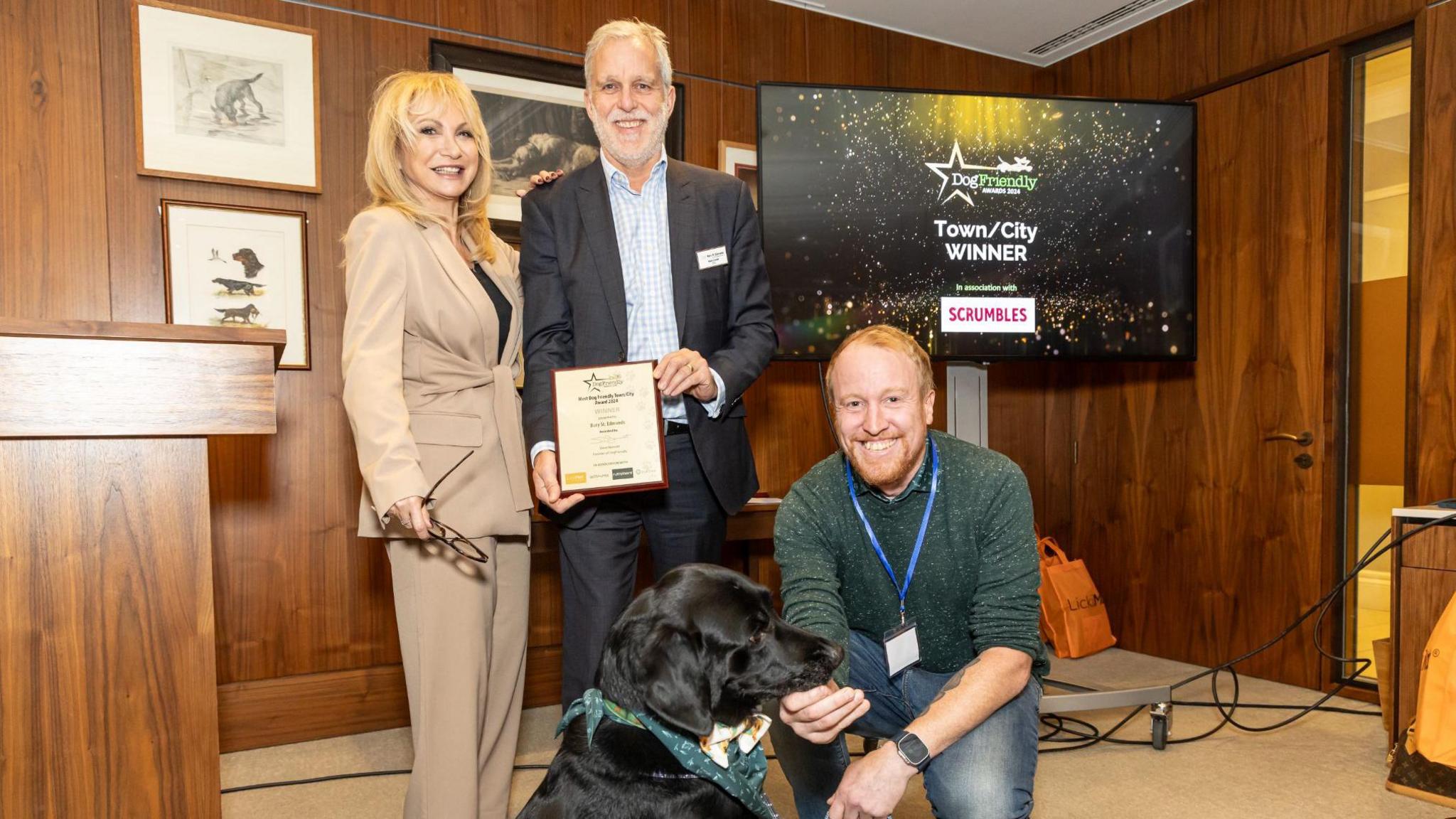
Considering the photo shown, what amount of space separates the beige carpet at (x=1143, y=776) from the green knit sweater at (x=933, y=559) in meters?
0.78

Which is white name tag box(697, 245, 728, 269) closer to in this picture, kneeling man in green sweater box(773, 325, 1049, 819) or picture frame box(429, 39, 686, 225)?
kneeling man in green sweater box(773, 325, 1049, 819)

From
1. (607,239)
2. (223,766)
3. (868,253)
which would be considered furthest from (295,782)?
(868,253)

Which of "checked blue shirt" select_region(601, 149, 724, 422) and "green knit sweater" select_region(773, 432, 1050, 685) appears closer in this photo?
"green knit sweater" select_region(773, 432, 1050, 685)

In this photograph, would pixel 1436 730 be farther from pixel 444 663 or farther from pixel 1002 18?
pixel 1002 18

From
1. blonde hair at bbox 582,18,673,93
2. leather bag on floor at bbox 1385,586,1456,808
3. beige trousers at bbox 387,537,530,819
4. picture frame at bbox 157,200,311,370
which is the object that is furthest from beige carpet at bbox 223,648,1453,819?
blonde hair at bbox 582,18,673,93

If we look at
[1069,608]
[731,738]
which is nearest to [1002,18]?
[1069,608]

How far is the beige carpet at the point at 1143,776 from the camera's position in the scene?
2396 mm

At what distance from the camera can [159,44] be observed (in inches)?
114

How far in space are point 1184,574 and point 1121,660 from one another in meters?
0.46

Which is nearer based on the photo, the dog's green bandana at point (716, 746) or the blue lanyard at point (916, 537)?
the dog's green bandana at point (716, 746)

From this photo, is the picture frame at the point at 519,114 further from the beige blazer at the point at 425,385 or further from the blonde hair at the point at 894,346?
the blonde hair at the point at 894,346

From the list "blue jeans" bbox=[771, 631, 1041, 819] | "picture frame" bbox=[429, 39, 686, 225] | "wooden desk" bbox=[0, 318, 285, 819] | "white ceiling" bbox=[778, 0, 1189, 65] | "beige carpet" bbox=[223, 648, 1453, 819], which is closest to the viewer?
"wooden desk" bbox=[0, 318, 285, 819]

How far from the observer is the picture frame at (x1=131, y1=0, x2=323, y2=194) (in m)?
2.89

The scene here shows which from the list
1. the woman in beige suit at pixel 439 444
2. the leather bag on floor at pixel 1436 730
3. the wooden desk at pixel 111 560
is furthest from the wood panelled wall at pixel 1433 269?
the wooden desk at pixel 111 560
